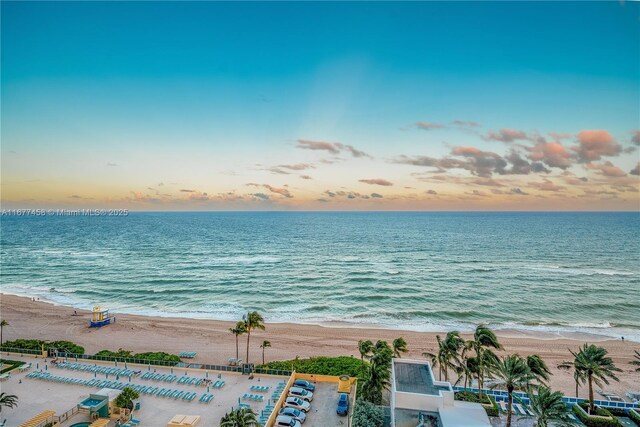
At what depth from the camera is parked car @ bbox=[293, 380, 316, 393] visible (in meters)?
27.0

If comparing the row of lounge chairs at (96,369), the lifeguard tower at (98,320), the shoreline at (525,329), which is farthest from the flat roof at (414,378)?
the lifeguard tower at (98,320)

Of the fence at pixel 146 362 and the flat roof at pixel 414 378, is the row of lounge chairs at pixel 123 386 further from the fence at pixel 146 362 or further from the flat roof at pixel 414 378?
the flat roof at pixel 414 378

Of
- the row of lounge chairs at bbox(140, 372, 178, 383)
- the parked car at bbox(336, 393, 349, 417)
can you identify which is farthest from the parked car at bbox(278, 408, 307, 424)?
the row of lounge chairs at bbox(140, 372, 178, 383)

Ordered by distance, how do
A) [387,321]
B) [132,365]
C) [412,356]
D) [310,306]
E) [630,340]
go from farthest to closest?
1. [310,306]
2. [387,321]
3. [630,340]
4. [412,356]
5. [132,365]

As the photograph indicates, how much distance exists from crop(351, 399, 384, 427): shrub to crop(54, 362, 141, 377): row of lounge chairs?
56.0 ft

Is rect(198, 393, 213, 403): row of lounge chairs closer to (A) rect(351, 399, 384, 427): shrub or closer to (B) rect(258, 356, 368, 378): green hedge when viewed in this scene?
(B) rect(258, 356, 368, 378): green hedge

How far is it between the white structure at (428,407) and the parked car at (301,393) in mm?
6397

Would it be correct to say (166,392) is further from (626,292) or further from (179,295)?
(626,292)

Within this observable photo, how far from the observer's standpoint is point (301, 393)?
26281mm

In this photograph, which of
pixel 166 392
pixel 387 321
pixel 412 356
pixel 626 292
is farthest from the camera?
pixel 626 292

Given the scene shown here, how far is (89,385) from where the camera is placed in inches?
1046

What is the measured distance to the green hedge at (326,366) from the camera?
103 feet

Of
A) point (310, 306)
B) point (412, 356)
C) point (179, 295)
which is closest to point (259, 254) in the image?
point (179, 295)

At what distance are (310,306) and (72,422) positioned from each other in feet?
124
